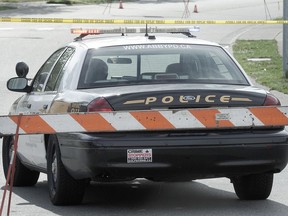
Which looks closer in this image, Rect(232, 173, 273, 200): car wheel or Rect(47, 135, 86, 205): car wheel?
Rect(47, 135, 86, 205): car wheel

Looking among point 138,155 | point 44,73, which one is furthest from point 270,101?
point 44,73

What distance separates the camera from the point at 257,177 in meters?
10.1

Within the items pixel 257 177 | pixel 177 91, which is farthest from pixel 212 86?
pixel 257 177

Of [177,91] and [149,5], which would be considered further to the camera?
[149,5]

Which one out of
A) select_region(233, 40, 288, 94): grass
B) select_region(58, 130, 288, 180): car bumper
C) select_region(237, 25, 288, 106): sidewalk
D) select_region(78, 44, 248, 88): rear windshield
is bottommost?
select_region(237, 25, 288, 106): sidewalk

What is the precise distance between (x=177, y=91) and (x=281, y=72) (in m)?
15.4

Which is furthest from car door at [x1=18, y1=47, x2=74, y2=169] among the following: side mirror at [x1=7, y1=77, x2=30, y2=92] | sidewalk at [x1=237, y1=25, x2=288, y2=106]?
sidewalk at [x1=237, y1=25, x2=288, y2=106]

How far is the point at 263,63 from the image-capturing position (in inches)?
1040

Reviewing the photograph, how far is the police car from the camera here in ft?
30.2

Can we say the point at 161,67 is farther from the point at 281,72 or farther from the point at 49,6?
the point at 49,6

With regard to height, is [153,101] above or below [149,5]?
above

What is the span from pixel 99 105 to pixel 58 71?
1.54m

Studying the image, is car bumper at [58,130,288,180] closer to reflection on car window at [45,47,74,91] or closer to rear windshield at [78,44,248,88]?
rear windshield at [78,44,248,88]

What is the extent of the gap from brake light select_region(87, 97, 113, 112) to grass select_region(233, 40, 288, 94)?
1244 cm
